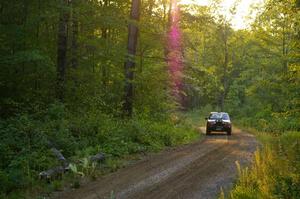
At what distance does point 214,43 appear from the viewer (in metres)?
66.9

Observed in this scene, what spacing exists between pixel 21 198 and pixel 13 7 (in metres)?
12.1

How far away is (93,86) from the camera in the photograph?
20.9 metres

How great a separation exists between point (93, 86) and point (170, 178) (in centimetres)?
1045

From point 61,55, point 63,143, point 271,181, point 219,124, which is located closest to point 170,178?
point 271,181

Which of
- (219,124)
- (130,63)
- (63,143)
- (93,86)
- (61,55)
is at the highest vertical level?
(61,55)

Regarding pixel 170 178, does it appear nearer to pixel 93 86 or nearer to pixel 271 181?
pixel 271 181

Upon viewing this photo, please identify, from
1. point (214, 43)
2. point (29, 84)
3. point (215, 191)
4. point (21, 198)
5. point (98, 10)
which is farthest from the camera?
point (214, 43)

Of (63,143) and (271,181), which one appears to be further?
(63,143)

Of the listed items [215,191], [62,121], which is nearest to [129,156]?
[62,121]

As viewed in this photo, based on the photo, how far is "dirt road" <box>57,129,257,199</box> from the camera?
31.8ft

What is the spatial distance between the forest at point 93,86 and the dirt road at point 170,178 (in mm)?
795

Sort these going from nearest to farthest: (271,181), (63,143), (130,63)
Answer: (271,181)
(63,143)
(130,63)

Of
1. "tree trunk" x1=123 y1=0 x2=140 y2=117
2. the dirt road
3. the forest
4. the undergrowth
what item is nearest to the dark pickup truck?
the forest

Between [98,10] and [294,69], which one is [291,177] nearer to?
[294,69]
